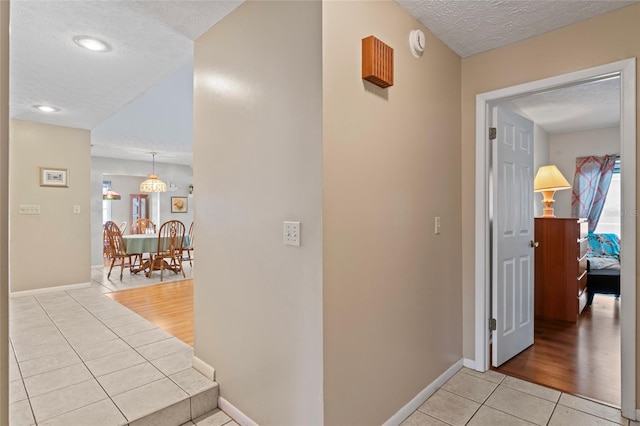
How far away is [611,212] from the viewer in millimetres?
5129

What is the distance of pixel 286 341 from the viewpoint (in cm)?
163

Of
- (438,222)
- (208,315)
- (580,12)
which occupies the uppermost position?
(580,12)

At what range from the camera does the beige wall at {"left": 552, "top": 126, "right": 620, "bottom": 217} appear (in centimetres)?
502

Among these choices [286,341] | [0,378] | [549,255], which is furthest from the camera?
[549,255]

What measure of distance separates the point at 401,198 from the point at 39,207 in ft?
16.5

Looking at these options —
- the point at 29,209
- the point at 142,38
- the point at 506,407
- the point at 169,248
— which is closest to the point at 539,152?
the point at 506,407

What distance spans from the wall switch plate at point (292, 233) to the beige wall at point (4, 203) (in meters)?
1.04

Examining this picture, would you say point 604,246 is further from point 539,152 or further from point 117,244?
point 117,244

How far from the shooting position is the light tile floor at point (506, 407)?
1.90m

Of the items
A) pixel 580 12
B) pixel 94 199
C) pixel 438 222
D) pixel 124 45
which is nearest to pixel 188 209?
pixel 94 199

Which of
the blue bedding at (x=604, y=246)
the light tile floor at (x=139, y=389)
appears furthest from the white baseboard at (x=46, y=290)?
the blue bedding at (x=604, y=246)

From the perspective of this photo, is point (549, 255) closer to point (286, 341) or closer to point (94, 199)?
point (286, 341)

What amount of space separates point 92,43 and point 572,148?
6.34m

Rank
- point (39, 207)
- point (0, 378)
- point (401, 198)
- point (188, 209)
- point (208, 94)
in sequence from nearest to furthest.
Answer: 1. point (0, 378)
2. point (401, 198)
3. point (208, 94)
4. point (39, 207)
5. point (188, 209)
